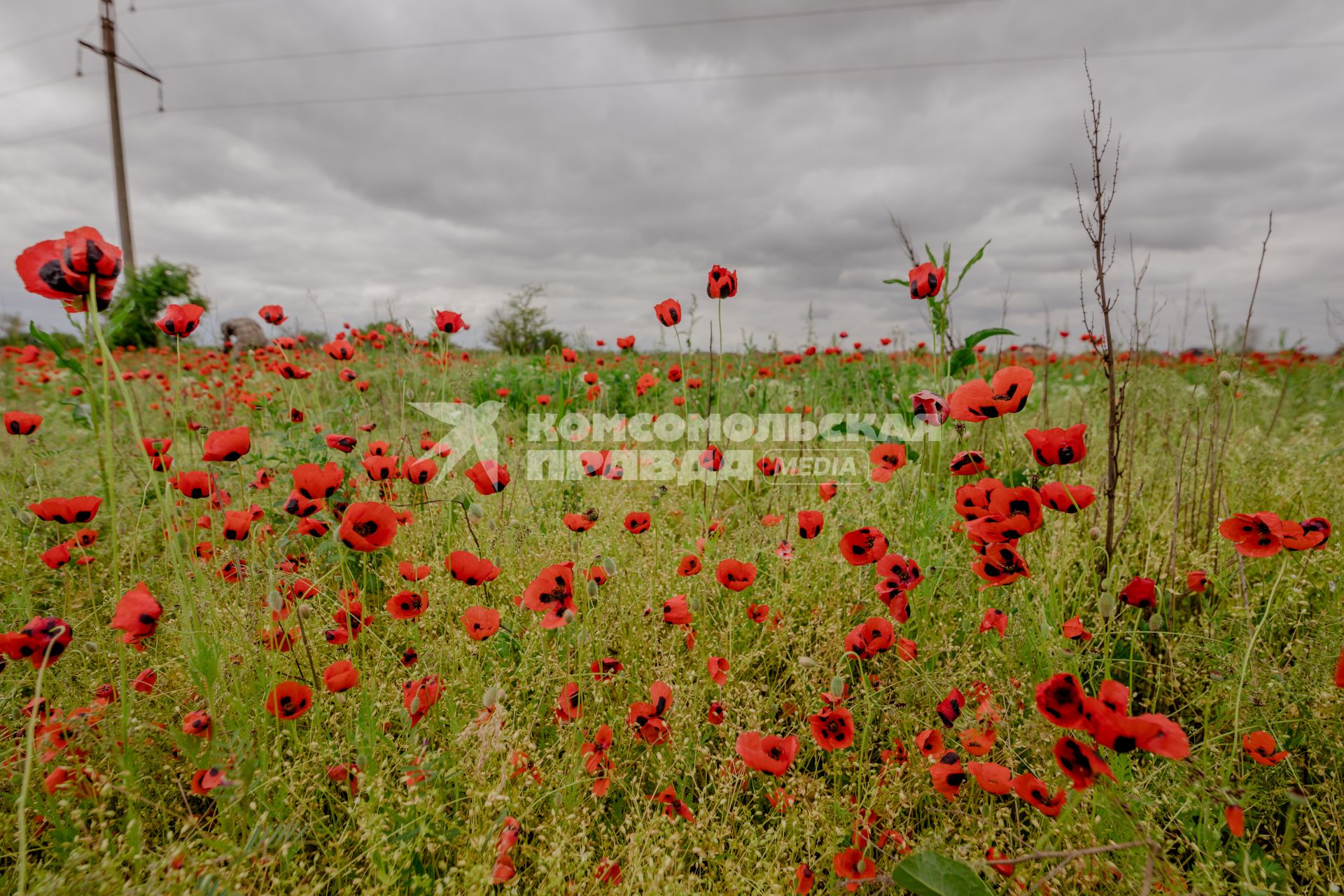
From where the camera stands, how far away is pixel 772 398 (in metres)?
4.50

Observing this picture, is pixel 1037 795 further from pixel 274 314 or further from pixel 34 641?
pixel 274 314

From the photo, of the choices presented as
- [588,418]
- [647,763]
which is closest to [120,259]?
[647,763]

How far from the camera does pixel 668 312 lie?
2.31m

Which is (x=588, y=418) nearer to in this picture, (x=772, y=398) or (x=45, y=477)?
(x=772, y=398)

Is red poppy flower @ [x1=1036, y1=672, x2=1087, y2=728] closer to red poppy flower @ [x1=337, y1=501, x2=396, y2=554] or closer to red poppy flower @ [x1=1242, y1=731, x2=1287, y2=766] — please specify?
red poppy flower @ [x1=1242, y1=731, x2=1287, y2=766]

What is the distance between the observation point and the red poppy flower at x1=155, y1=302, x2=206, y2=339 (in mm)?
1535

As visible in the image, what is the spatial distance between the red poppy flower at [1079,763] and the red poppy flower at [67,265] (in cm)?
187

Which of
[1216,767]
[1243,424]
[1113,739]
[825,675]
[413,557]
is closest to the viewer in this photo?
[1113,739]

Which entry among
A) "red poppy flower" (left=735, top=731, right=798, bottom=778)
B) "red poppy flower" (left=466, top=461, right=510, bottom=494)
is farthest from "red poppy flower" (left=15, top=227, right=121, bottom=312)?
"red poppy flower" (left=735, top=731, right=798, bottom=778)

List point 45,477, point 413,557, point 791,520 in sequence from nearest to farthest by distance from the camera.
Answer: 1. point 413,557
2. point 791,520
3. point 45,477

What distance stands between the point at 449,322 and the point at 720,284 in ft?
4.22

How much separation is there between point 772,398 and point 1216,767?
133 inches

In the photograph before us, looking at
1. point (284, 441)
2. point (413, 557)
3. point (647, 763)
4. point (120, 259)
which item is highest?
point (120, 259)

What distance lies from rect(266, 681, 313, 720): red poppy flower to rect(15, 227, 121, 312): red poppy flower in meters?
0.86
